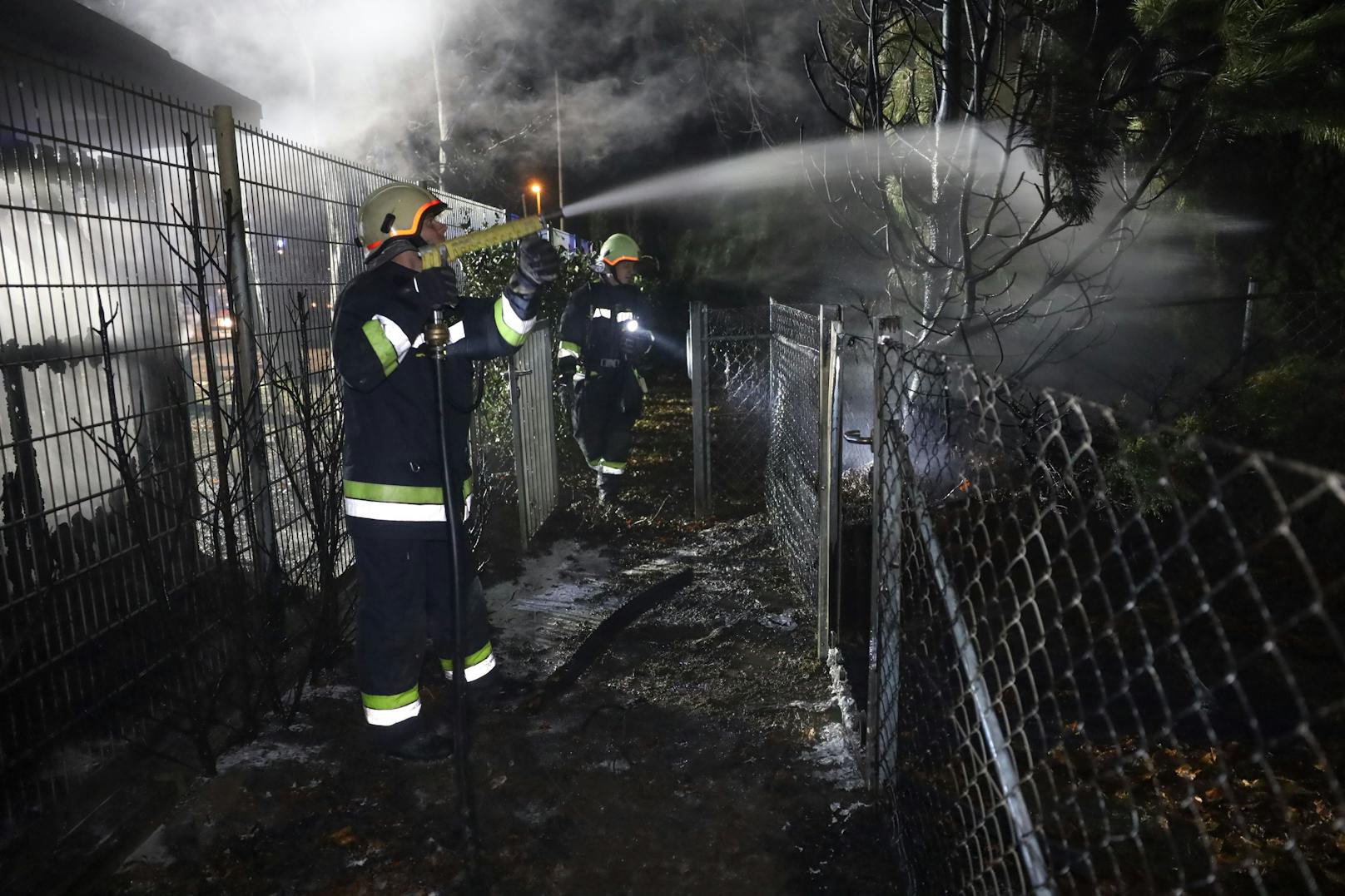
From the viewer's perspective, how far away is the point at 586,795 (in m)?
3.58

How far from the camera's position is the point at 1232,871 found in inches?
127

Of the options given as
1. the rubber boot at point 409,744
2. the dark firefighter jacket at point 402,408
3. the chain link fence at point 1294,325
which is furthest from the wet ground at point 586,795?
the chain link fence at point 1294,325

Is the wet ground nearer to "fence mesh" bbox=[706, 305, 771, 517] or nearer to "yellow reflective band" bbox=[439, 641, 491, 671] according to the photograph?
"yellow reflective band" bbox=[439, 641, 491, 671]

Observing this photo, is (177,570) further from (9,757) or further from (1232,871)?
(1232,871)

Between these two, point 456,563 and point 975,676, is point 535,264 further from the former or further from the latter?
point 975,676

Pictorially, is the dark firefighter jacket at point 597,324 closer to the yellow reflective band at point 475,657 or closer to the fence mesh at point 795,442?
the fence mesh at point 795,442

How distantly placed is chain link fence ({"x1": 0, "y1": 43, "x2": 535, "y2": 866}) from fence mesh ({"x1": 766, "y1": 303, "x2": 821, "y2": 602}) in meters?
2.70

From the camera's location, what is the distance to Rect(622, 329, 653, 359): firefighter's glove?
7.66 m

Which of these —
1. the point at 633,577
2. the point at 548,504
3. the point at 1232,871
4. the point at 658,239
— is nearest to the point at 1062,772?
the point at 1232,871

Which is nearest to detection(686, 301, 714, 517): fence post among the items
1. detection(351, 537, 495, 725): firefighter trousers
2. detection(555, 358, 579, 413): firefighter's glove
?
detection(555, 358, 579, 413): firefighter's glove

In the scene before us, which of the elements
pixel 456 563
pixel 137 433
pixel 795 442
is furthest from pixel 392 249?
pixel 795 442

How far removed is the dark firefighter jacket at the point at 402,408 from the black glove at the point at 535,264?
0.11 m

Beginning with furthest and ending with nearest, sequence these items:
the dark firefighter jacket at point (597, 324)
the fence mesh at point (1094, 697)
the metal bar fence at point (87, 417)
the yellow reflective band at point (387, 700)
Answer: the dark firefighter jacket at point (597, 324) → the yellow reflective band at point (387, 700) → the metal bar fence at point (87, 417) → the fence mesh at point (1094, 697)

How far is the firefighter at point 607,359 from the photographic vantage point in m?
7.60
